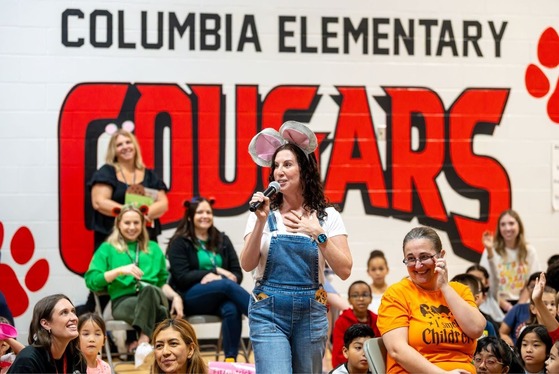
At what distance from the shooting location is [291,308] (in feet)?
11.9

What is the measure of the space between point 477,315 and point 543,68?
14.1ft

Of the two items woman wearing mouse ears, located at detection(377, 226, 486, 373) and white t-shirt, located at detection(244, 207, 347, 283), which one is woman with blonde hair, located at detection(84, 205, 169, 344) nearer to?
white t-shirt, located at detection(244, 207, 347, 283)

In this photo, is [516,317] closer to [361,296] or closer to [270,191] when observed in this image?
[361,296]

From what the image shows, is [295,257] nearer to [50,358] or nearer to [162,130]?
[50,358]

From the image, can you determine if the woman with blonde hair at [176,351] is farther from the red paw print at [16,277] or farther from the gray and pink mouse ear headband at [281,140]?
the red paw print at [16,277]

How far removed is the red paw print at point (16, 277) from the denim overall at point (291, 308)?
11.6 ft

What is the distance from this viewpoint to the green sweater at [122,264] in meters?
6.10

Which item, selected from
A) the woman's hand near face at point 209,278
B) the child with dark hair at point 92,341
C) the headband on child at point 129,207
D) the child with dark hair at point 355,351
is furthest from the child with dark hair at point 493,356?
the headband on child at point 129,207

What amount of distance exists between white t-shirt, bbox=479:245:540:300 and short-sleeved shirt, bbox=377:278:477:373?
3269mm

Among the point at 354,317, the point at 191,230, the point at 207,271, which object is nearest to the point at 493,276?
the point at 354,317

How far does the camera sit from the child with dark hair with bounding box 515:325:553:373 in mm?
4852

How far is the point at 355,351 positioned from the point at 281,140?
152 cm

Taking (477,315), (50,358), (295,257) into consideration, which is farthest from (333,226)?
(50,358)

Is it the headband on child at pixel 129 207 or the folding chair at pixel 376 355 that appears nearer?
the folding chair at pixel 376 355
